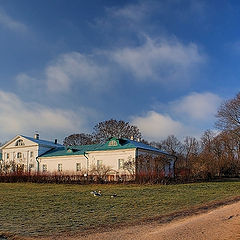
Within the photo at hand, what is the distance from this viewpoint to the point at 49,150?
155 feet

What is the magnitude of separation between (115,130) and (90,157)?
471 inches

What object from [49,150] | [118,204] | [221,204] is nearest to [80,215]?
[118,204]

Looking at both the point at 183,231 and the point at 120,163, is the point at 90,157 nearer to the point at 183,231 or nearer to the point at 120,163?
the point at 120,163

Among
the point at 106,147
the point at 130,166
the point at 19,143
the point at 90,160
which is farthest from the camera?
the point at 19,143

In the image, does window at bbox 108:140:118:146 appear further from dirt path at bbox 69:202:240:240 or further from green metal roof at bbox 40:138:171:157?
dirt path at bbox 69:202:240:240

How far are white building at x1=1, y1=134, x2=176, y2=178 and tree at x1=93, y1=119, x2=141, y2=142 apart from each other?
7.25m

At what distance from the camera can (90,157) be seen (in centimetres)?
3988

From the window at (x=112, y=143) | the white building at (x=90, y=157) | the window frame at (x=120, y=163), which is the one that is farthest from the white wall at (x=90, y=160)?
the window at (x=112, y=143)

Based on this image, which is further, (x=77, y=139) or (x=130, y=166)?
(x=77, y=139)

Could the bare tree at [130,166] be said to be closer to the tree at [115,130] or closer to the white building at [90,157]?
the white building at [90,157]

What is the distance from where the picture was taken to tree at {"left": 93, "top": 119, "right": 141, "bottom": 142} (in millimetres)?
50438

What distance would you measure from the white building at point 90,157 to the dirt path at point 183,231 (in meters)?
19.7

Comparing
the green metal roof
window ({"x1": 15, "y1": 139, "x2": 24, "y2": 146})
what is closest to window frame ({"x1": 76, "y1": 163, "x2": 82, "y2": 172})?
the green metal roof

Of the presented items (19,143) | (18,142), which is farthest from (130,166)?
(18,142)
